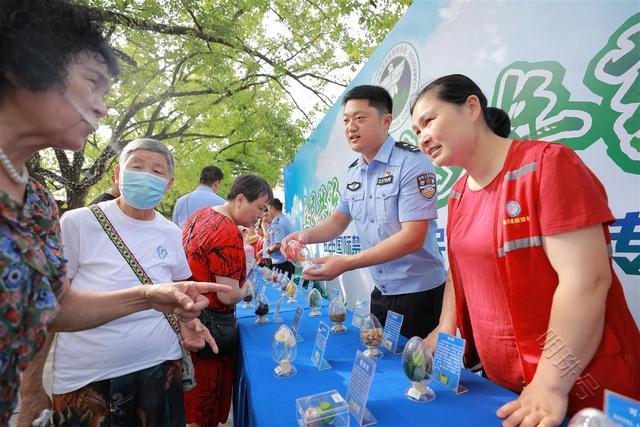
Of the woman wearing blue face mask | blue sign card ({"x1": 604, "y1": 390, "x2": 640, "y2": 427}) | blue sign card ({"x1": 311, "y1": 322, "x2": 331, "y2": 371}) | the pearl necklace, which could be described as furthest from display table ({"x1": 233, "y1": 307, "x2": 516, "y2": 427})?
the pearl necklace

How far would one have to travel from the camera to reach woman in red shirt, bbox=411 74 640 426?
860mm

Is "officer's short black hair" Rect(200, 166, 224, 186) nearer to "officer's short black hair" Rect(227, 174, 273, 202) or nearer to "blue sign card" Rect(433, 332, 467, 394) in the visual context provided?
"officer's short black hair" Rect(227, 174, 273, 202)

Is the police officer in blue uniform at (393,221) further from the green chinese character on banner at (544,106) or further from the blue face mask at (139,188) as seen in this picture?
the blue face mask at (139,188)

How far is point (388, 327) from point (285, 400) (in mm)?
615

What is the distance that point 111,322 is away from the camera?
4.46ft

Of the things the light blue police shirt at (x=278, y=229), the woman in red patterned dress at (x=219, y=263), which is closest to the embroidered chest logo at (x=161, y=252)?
the woman in red patterned dress at (x=219, y=263)

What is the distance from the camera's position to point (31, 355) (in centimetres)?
73

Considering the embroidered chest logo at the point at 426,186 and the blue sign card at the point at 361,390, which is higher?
the embroidered chest logo at the point at 426,186

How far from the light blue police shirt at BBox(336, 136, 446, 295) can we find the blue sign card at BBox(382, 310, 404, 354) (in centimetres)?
38

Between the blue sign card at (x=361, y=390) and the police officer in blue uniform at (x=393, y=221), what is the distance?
0.66 m

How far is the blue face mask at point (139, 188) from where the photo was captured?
153 centimetres

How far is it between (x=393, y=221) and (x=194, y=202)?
3.14 m

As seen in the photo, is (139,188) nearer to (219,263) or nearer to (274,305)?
(219,263)

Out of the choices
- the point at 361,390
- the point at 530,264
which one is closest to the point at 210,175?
the point at 361,390
